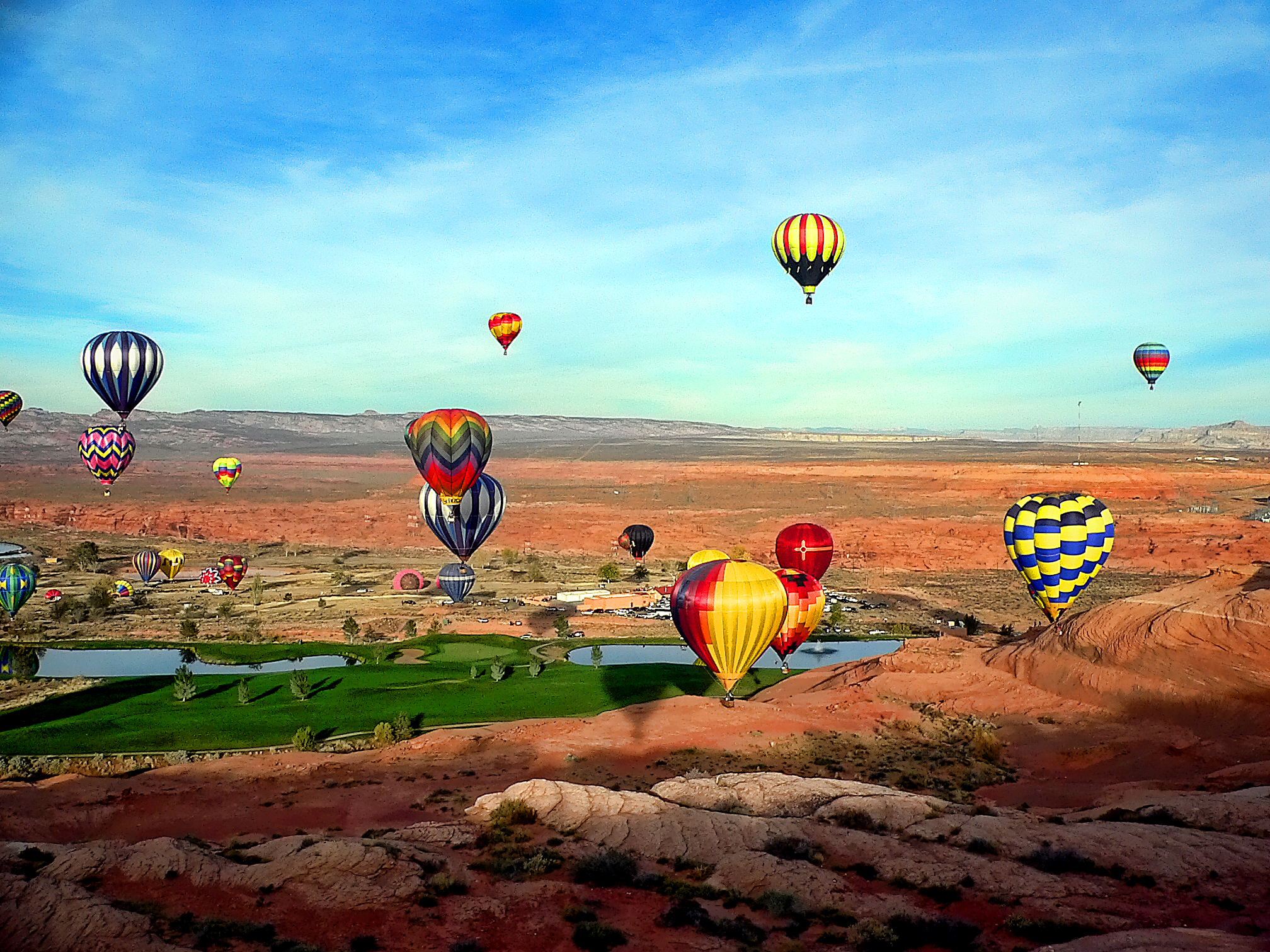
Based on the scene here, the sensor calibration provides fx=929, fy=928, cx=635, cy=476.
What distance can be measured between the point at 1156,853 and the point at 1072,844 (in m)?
1.16

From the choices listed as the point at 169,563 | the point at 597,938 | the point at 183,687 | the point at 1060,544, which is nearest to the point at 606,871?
the point at 597,938

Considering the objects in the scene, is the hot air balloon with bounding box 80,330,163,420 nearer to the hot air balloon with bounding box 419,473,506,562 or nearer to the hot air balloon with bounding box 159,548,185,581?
the hot air balloon with bounding box 159,548,185,581

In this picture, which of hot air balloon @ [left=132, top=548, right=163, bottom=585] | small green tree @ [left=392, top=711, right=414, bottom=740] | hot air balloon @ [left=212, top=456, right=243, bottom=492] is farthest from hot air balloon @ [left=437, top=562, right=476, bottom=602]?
hot air balloon @ [left=212, top=456, right=243, bottom=492]

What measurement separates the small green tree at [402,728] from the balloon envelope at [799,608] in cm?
1076

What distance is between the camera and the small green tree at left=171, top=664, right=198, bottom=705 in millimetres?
27906

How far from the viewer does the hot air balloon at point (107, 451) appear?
61.0 m

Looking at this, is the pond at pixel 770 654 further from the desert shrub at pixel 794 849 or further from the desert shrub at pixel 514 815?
the desert shrub at pixel 794 849

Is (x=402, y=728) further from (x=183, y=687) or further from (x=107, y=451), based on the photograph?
(x=107, y=451)

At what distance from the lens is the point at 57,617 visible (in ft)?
139

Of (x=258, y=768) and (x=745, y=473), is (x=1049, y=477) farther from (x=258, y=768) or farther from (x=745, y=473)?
(x=258, y=768)

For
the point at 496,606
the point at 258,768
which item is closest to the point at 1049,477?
the point at 496,606

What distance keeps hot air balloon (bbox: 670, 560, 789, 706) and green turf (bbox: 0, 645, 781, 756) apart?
19.6 feet

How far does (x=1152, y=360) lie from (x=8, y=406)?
261 feet

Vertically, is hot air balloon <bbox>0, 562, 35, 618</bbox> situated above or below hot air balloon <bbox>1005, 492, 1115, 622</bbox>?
below
